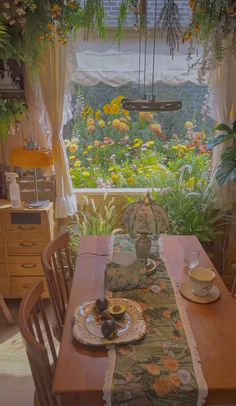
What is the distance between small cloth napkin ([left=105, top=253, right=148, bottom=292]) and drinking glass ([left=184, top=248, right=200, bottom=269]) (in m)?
0.30

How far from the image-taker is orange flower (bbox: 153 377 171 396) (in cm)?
115

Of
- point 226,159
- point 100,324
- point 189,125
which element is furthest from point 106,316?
point 189,125

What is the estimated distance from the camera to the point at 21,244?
279cm

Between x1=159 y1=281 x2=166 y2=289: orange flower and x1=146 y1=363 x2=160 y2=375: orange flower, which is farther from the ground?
x1=146 y1=363 x2=160 y2=375: orange flower

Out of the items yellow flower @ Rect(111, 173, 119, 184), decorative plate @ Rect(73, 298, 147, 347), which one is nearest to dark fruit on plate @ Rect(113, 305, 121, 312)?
decorative plate @ Rect(73, 298, 147, 347)

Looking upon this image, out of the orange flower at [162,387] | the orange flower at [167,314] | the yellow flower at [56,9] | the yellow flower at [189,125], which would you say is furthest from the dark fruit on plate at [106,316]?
the yellow flower at [189,125]

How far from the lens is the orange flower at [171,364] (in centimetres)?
122

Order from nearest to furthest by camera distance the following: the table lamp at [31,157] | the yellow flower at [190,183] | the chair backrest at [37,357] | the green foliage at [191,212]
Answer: the chair backrest at [37,357]
the table lamp at [31,157]
the green foliage at [191,212]
the yellow flower at [190,183]

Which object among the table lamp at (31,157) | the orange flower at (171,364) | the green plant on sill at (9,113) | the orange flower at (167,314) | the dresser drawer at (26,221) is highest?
the green plant on sill at (9,113)

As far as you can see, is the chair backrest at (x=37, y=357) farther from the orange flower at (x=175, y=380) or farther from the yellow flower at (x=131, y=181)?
the yellow flower at (x=131, y=181)

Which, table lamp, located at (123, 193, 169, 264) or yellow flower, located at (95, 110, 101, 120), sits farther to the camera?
yellow flower, located at (95, 110, 101, 120)

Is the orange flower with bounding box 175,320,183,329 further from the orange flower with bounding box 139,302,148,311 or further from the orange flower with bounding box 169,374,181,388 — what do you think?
the orange flower with bounding box 169,374,181,388

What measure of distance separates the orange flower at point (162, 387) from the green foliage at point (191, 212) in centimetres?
178

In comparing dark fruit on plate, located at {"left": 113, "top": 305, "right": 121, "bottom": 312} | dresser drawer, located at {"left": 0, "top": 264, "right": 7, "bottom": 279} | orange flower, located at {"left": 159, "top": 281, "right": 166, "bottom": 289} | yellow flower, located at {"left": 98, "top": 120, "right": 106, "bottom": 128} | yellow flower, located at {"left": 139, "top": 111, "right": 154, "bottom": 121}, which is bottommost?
dresser drawer, located at {"left": 0, "top": 264, "right": 7, "bottom": 279}
